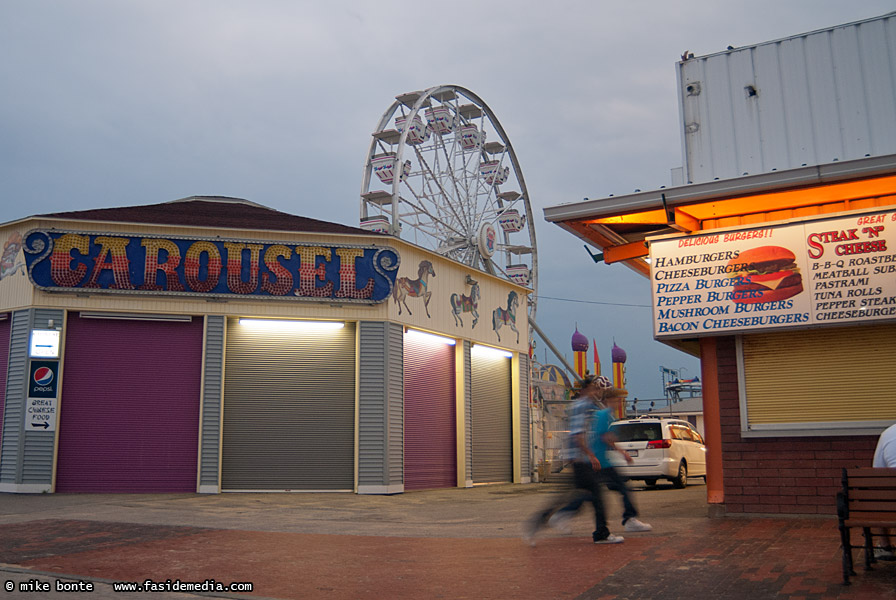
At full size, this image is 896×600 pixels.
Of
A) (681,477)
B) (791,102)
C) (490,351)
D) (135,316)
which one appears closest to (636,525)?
(791,102)

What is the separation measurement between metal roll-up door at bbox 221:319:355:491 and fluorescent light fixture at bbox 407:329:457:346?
6.40ft

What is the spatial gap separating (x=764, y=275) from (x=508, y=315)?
13.0 metres

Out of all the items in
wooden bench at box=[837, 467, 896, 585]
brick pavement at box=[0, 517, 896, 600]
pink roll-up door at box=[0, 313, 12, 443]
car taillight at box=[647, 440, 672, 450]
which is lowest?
brick pavement at box=[0, 517, 896, 600]

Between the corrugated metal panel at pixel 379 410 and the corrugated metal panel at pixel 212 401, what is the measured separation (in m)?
2.80

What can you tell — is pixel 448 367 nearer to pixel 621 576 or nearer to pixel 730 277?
pixel 730 277

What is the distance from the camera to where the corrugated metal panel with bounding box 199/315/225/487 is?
53.7 ft

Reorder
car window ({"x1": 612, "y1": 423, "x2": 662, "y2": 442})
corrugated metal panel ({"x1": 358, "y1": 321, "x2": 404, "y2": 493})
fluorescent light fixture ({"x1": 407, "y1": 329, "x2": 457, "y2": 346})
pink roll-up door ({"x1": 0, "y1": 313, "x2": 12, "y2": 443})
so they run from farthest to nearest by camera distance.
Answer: fluorescent light fixture ({"x1": 407, "y1": 329, "x2": 457, "y2": 346}), car window ({"x1": 612, "y1": 423, "x2": 662, "y2": 442}), corrugated metal panel ({"x1": 358, "y1": 321, "x2": 404, "y2": 493}), pink roll-up door ({"x1": 0, "y1": 313, "x2": 12, "y2": 443})

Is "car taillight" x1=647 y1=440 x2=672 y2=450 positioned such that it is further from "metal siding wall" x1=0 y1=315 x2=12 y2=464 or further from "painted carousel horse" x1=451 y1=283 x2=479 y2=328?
"metal siding wall" x1=0 y1=315 x2=12 y2=464

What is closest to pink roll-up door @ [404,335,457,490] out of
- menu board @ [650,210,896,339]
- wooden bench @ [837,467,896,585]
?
menu board @ [650,210,896,339]

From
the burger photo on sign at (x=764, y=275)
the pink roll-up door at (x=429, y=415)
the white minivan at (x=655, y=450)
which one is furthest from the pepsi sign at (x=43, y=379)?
the burger photo on sign at (x=764, y=275)

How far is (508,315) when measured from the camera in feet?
75.6

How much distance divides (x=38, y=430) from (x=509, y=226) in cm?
2111

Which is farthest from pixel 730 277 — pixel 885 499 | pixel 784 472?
pixel 885 499

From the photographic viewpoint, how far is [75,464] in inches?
633
